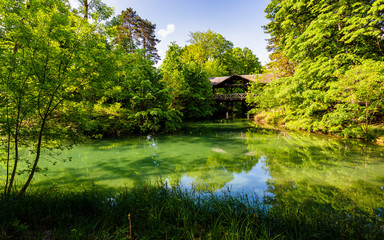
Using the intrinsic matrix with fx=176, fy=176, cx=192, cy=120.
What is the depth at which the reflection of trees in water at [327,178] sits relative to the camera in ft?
12.2

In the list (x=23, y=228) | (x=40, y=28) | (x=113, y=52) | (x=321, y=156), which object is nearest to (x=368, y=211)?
(x=321, y=156)

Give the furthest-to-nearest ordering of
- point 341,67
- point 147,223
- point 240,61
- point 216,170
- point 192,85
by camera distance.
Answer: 1. point 240,61
2. point 192,85
3. point 341,67
4. point 216,170
5. point 147,223

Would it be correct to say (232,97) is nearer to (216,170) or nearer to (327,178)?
(216,170)

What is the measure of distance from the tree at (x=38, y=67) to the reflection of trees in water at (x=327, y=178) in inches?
180

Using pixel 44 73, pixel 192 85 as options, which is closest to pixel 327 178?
pixel 44 73

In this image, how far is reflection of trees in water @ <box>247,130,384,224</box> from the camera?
372cm

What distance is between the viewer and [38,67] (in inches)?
117

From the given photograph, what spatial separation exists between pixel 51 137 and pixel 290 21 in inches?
629

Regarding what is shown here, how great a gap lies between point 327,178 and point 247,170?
7.57 ft

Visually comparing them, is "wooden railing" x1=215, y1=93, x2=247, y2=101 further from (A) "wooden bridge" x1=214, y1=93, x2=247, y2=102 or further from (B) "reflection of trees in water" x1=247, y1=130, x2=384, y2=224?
(B) "reflection of trees in water" x1=247, y1=130, x2=384, y2=224

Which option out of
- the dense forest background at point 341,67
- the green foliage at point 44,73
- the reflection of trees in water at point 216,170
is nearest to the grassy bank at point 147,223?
the green foliage at point 44,73

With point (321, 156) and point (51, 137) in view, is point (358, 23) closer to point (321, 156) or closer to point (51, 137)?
point (321, 156)

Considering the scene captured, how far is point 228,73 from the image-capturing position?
1533 inches

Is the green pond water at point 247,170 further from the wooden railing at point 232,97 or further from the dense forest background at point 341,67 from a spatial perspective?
the wooden railing at point 232,97
